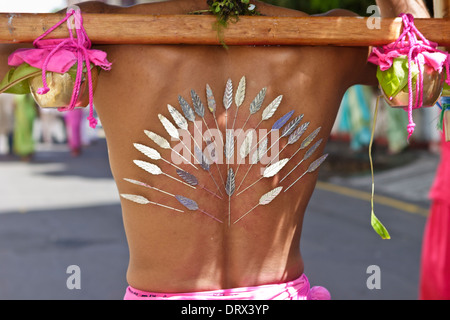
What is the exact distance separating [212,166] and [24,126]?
10.7m

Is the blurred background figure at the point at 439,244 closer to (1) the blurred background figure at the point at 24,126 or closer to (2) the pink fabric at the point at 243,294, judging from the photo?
(2) the pink fabric at the point at 243,294

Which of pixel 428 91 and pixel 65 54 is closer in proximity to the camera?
pixel 65 54

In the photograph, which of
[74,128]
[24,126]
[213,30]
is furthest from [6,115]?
[213,30]

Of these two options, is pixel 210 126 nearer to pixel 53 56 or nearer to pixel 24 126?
pixel 53 56

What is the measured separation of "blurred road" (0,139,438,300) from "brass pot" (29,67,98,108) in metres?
3.03

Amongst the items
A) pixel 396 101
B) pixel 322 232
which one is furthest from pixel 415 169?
pixel 396 101

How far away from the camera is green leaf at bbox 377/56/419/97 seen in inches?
68.8

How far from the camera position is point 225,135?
5.82 ft

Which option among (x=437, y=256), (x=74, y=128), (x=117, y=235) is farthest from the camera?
(x=74, y=128)

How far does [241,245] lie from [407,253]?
390cm

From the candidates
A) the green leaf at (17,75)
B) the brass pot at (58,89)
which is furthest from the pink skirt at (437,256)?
the green leaf at (17,75)

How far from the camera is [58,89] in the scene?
1620mm

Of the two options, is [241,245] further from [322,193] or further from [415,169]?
[415,169]

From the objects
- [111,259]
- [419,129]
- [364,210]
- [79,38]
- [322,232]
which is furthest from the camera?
[419,129]
